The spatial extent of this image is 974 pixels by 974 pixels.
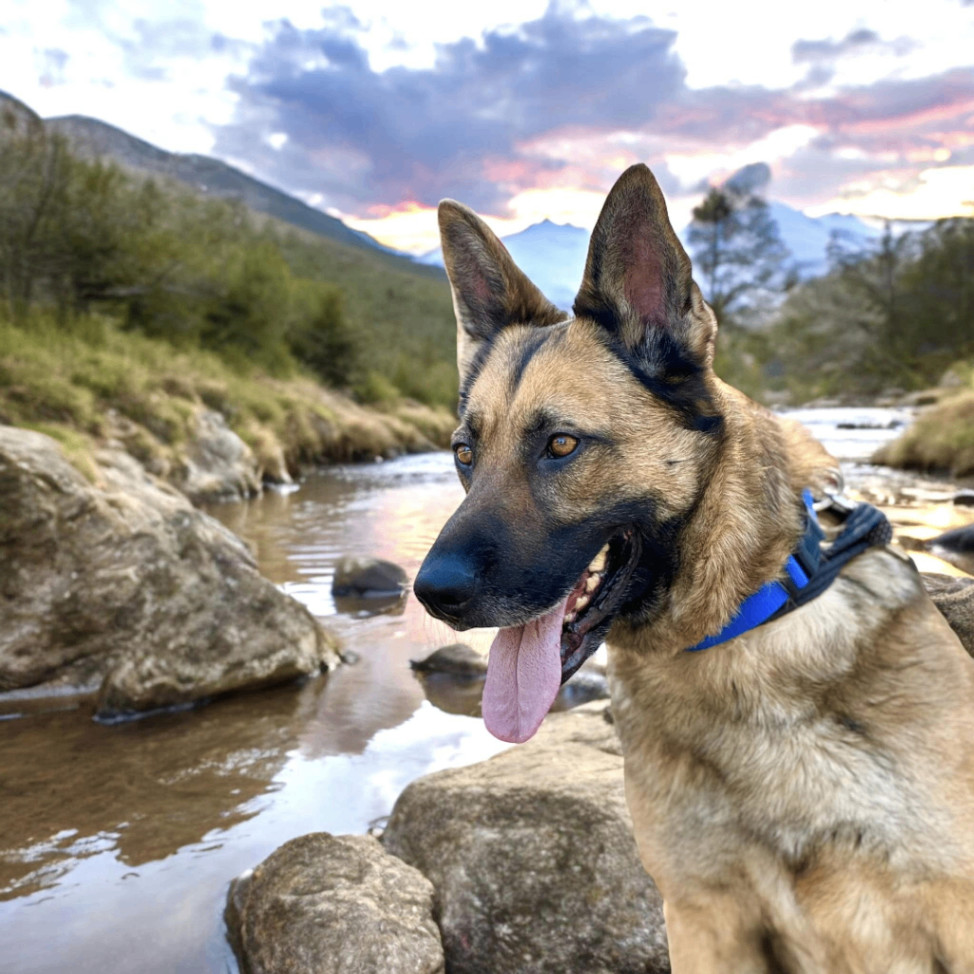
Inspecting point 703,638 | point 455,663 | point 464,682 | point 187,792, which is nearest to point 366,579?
point 455,663

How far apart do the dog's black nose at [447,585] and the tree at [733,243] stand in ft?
192

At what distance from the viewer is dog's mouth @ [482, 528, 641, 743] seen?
7.76 feet

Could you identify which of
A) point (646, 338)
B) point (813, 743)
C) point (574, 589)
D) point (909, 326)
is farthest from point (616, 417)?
point (909, 326)

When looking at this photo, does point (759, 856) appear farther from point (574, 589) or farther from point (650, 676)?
point (574, 589)

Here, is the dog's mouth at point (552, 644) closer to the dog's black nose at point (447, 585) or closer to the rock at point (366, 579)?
the dog's black nose at point (447, 585)

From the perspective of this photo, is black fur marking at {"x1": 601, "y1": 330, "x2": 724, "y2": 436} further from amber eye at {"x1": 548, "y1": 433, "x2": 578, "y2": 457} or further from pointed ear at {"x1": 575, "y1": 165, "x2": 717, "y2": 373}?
amber eye at {"x1": 548, "y1": 433, "x2": 578, "y2": 457}

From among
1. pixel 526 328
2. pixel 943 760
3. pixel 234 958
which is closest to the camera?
pixel 943 760

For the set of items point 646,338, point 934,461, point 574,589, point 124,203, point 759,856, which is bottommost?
point 934,461

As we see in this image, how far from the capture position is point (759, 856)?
90.8 inches

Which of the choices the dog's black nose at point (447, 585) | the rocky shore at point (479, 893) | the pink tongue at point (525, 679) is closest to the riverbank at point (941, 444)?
the rocky shore at point (479, 893)

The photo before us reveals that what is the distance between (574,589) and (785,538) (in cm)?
60

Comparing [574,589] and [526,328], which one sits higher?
[526,328]

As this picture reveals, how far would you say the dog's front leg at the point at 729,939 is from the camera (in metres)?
2.37

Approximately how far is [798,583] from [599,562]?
1.78ft
